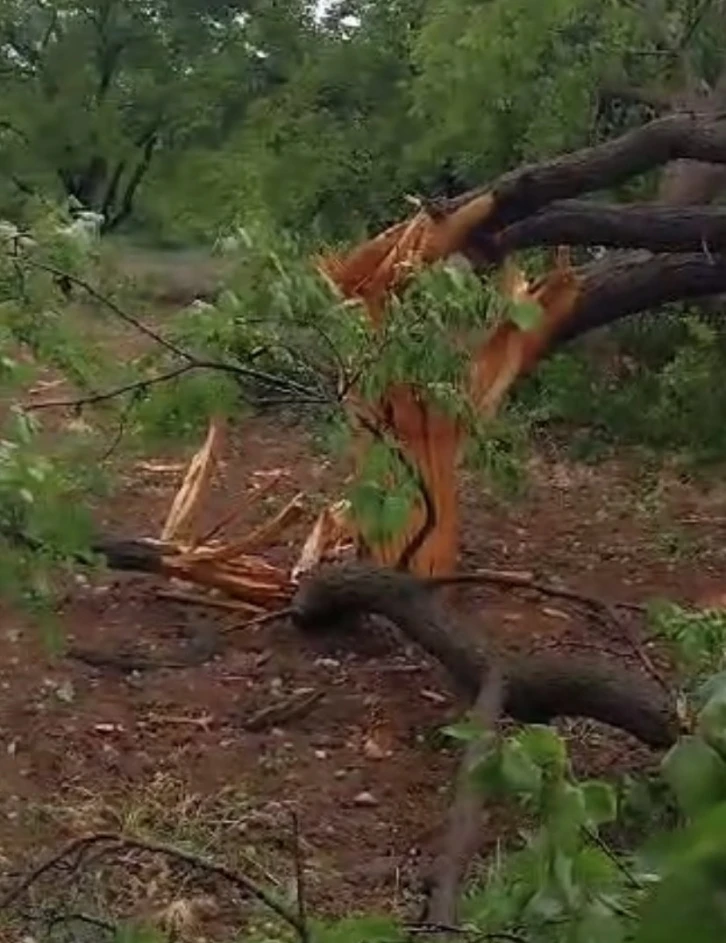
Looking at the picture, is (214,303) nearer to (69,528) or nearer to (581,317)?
(69,528)

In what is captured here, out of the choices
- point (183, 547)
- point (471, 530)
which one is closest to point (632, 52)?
point (471, 530)

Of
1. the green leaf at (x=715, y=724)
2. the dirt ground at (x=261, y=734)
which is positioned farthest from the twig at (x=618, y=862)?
the dirt ground at (x=261, y=734)

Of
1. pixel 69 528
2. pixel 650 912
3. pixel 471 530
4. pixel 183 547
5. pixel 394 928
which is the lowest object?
pixel 471 530

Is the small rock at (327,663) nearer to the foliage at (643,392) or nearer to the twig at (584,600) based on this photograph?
the twig at (584,600)

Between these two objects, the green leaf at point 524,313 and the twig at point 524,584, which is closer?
the green leaf at point 524,313

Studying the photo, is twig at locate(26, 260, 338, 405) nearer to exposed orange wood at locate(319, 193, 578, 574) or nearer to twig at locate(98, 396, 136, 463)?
twig at locate(98, 396, 136, 463)

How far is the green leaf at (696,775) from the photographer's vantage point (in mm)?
1105

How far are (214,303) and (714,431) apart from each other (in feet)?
16.8

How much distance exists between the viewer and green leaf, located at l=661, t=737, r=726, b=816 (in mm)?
1105

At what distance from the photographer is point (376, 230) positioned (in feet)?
36.7

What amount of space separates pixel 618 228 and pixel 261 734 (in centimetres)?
220

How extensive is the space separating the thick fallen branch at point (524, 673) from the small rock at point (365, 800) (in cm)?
41

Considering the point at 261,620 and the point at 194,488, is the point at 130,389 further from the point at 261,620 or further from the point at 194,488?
the point at 194,488

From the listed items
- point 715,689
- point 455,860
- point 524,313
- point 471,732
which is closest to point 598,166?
point 524,313
